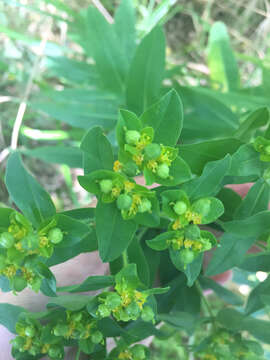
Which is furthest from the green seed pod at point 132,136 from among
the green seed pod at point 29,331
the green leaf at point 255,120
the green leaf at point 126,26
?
the green leaf at point 126,26


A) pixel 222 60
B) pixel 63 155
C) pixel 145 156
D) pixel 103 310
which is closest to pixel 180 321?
pixel 103 310

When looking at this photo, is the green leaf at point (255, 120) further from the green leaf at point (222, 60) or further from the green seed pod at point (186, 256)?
the green leaf at point (222, 60)

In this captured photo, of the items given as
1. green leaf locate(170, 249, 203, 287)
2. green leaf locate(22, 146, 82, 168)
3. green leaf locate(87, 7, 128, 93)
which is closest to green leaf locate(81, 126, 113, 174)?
green leaf locate(170, 249, 203, 287)

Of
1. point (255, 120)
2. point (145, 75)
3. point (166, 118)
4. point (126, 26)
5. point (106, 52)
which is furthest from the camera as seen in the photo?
point (126, 26)

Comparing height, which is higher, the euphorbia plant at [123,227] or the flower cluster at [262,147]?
the flower cluster at [262,147]

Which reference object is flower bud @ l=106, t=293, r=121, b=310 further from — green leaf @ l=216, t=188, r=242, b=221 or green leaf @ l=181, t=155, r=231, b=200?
green leaf @ l=216, t=188, r=242, b=221

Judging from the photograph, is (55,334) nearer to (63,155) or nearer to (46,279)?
(46,279)

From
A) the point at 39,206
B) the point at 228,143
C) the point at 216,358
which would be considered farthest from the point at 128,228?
the point at 216,358
